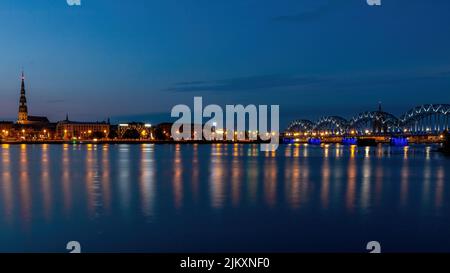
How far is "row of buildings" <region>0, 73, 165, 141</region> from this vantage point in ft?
A: 488

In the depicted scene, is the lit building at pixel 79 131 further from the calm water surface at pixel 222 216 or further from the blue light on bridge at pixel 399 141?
the calm water surface at pixel 222 216

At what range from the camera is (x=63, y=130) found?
153 metres

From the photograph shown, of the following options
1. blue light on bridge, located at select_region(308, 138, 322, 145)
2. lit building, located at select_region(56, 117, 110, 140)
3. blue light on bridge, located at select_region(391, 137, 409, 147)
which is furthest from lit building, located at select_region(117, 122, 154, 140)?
blue light on bridge, located at select_region(391, 137, 409, 147)

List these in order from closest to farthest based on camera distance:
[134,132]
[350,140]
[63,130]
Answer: [350,140] → [63,130] → [134,132]

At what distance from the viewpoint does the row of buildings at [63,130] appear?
488 feet

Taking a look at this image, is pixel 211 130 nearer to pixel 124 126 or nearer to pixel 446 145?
pixel 124 126

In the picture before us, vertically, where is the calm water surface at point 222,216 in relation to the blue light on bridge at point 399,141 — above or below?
above

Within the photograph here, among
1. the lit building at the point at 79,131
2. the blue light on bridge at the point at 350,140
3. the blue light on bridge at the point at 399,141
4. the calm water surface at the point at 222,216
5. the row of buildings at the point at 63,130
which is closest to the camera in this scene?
the calm water surface at the point at 222,216

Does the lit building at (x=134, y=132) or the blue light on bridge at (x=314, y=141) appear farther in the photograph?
the lit building at (x=134, y=132)

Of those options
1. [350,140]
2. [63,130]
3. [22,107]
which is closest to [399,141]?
[350,140]

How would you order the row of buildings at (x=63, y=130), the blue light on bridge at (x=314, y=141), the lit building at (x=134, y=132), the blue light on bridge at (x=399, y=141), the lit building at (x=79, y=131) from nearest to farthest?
the blue light on bridge at (x=399, y=141) → the blue light on bridge at (x=314, y=141) → the row of buildings at (x=63, y=130) → the lit building at (x=79, y=131) → the lit building at (x=134, y=132)

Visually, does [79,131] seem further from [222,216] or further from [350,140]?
[222,216]

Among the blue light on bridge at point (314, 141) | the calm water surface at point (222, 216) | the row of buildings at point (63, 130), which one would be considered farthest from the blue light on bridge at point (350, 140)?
the calm water surface at point (222, 216)

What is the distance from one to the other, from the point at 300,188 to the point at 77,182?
32.5 ft
